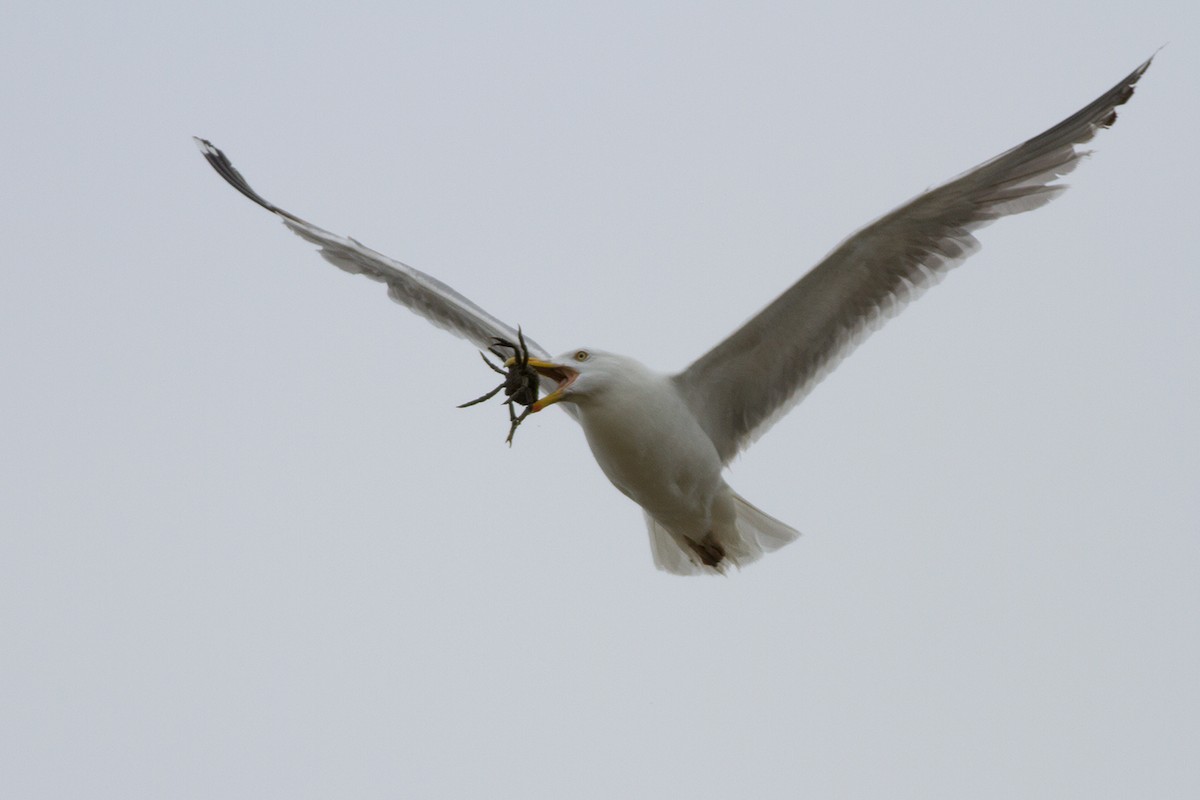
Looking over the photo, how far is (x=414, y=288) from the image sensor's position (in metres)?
9.01

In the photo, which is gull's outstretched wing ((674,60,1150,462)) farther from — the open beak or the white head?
the open beak

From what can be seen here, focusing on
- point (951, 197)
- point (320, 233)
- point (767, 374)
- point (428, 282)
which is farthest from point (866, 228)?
point (320, 233)

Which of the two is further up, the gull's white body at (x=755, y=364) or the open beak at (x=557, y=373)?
the open beak at (x=557, y=373)

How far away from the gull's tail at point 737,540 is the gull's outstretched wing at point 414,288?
4.13ft

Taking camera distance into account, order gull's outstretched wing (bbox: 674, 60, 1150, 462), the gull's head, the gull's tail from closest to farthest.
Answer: gull's outstretched wing (bbox: 674, 60, 1150, 462), the gull's head, the gull's tail

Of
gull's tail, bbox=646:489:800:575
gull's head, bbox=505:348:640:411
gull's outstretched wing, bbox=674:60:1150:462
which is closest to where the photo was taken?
gull's outstretched wing, bbox=674:60:1150:462

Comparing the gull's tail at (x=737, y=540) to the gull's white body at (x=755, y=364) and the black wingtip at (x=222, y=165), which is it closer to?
the gull's white body at (x=755, y=364)

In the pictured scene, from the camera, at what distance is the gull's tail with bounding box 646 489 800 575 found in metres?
8.27

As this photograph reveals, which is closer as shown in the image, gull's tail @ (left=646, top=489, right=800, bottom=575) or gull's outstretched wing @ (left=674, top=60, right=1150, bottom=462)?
gull's outstretched wing @ (left=674, top=60, right=1150, bottom=462)

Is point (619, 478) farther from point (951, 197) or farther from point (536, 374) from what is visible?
point (951, 197)

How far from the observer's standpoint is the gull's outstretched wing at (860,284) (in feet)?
24.0

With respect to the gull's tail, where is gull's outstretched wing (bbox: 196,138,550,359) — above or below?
above

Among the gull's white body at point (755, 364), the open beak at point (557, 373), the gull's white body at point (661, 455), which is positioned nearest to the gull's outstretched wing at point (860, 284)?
the gull's white body at point (755, 364)

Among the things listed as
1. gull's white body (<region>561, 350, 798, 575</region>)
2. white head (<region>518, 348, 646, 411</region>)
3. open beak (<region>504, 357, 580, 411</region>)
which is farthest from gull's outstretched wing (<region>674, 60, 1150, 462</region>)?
open beak (<region>504, 357, 580, 411</region>)
